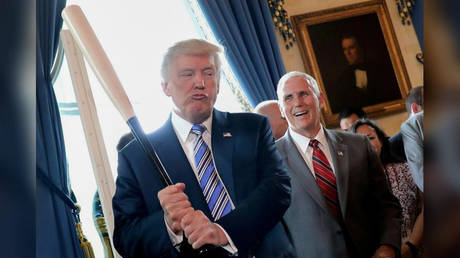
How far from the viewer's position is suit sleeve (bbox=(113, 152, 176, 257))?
1.58 m

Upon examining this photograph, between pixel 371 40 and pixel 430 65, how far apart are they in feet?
23.7

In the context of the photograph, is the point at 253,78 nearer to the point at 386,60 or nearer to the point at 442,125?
the point at 386,60

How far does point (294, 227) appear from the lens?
2.54 m

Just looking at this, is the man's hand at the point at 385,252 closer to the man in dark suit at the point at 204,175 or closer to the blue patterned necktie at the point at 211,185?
the man in dark suit at the point at 204,175

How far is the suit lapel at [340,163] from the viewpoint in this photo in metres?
2.52

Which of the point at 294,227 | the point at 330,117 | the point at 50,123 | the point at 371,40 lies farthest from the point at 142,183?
the point at 371,40

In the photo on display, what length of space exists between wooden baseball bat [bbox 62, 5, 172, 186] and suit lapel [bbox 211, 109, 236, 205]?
0.31 metres

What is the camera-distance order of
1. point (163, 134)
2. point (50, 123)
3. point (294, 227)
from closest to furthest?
point (163, 134) < point (294, 227) < point (50, 123)

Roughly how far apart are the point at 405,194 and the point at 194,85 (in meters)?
2.37

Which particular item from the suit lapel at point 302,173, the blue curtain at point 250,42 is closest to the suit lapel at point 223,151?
the suit lapel at point 302,173

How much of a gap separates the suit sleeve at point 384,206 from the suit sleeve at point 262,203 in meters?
1.02

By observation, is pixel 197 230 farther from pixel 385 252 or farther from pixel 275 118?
pixel 275 118

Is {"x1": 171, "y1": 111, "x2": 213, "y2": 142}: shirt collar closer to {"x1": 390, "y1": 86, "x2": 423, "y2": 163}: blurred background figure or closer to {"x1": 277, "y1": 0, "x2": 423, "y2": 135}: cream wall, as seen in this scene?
{"x1": 390, "y1": 86, "x2": 423, "y2": 163}: blurred background figure

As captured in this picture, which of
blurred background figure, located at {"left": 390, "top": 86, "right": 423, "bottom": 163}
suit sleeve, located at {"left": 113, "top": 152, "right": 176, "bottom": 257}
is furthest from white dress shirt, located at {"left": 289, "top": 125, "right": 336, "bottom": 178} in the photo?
blurred background figure, located at {"left": 390, "top": 86, "right": 423, "bottom": 163}
